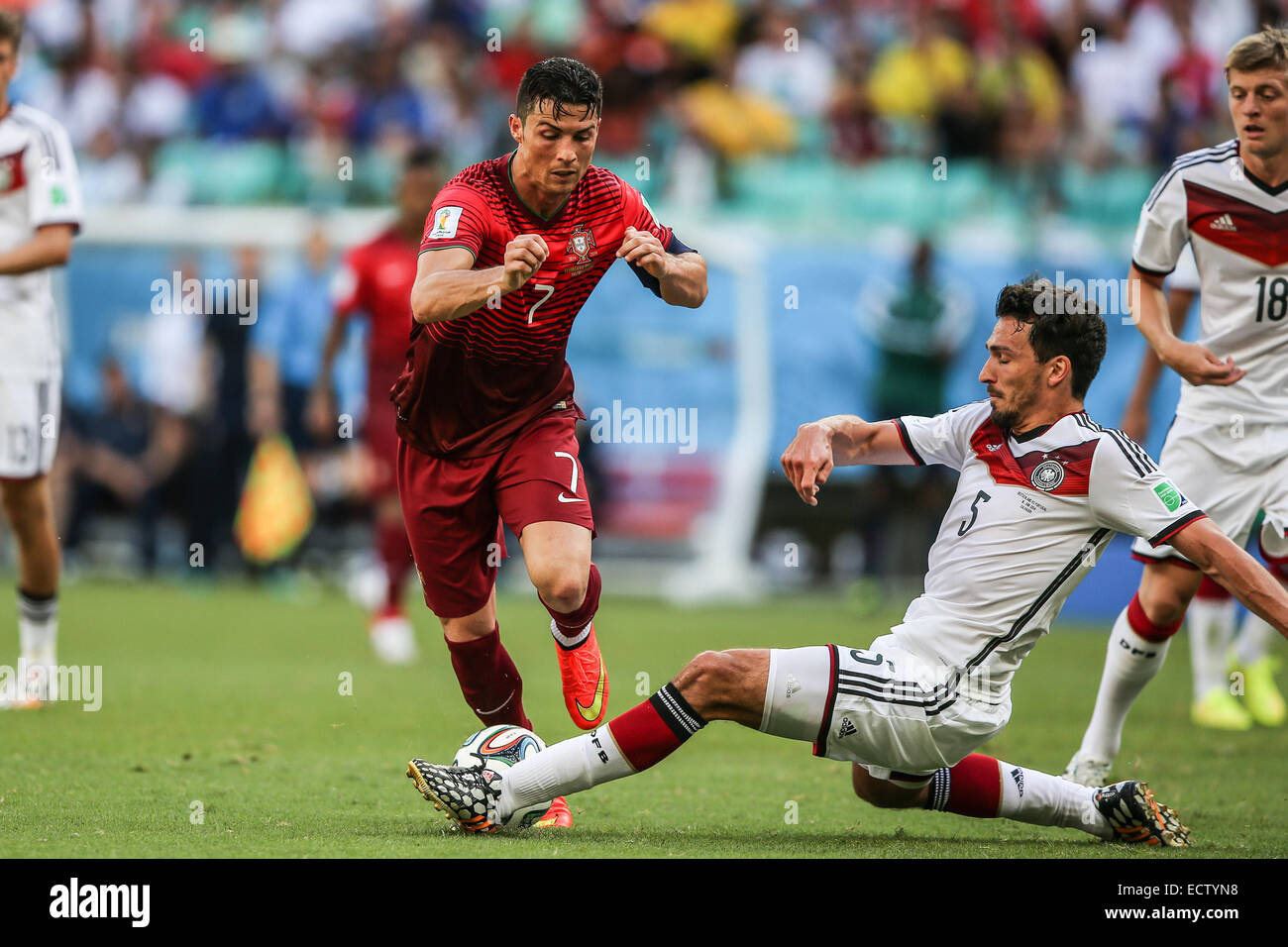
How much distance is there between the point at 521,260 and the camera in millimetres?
4773

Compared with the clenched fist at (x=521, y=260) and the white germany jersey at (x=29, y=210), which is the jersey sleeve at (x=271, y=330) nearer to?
the white germany jersey at (x=29, y=210)

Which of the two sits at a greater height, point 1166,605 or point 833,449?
point 833,449

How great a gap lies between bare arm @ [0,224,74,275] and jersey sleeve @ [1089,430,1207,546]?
196 inches

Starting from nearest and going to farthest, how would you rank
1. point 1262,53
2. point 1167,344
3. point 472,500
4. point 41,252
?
point 472,500
point 1262,53
point 1167,344
point 41,252

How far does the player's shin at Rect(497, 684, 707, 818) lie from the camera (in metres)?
4.78

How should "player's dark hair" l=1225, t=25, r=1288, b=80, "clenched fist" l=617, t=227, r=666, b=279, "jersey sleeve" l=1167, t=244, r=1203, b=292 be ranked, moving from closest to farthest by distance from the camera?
"clenched fist" l=617, t=227, r=666, b=279, "player's dark hair" l=1225, t=25, r=1288, b=80, "jersey sleeve" l=1167, t=244, r=1203, b=292

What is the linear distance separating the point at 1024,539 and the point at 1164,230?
207 cm

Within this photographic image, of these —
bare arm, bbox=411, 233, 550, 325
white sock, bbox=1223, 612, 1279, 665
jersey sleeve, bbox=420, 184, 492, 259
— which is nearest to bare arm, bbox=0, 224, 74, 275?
jersey sleeve, bbox=420, 184, 492, 259

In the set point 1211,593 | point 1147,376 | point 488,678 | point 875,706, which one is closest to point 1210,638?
point 1211,593

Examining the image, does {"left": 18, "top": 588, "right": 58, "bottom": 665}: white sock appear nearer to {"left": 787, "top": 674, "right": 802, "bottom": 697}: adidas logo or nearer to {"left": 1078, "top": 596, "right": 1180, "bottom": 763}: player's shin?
{"left": 787, "top": 674, "right": 802, "bottom": 697}: adidas logo

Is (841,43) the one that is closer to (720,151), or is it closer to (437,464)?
(720,151)

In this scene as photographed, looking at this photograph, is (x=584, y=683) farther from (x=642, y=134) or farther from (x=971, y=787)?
(x=642, y=134)

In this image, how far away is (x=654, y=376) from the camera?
1415cm

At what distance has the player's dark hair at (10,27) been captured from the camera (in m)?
7.11
